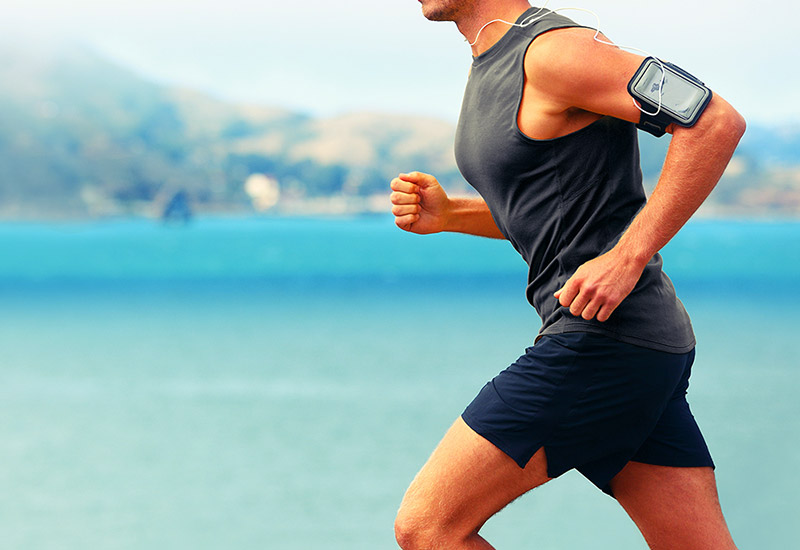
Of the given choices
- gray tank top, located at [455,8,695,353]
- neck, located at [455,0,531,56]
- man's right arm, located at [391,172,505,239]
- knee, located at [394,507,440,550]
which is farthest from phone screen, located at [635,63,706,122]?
knee, located at [394,507,440,550]

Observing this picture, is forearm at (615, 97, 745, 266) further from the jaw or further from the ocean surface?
the ocean surface

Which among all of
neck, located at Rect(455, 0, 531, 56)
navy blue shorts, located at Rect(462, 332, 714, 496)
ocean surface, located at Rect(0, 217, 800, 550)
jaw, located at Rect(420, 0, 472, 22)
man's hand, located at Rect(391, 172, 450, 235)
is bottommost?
ocean surface, located at Rect(0, 217, 800, 550)

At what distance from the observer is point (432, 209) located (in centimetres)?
185

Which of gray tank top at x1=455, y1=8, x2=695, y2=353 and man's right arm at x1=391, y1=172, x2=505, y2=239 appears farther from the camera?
man's right arm at x1=391, y1=172, x2=505, y2=239

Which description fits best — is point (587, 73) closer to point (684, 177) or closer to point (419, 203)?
point (684, 177)

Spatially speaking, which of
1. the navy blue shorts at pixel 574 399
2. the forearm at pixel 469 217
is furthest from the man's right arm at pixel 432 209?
the navy blue shorts at pixel 574 399

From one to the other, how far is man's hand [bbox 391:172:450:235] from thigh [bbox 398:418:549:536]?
0.47 meters

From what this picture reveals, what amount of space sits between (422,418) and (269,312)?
33.8 feet

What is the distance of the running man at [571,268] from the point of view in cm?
139

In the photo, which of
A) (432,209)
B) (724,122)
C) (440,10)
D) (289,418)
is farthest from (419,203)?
(289,418)

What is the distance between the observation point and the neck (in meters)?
1.59

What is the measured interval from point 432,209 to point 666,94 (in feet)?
1.96

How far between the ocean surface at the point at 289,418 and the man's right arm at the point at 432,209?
1.93 m

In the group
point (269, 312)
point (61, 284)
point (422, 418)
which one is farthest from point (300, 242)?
point (422, 418)
